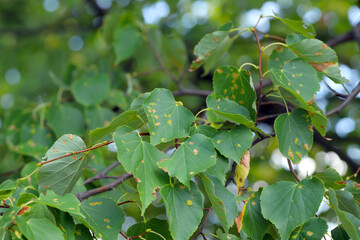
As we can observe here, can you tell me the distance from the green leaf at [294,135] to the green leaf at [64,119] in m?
1.40

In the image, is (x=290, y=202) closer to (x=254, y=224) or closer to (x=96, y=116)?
(x=254, y=224)

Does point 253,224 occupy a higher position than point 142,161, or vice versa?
point 142,161

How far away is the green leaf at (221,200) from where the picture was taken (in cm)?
92

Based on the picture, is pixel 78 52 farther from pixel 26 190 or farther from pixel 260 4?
pixel 26 190

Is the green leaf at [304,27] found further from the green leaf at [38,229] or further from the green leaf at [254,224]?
the green leaf at [38,229]

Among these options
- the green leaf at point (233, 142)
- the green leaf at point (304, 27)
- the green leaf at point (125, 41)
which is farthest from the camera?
the green leaf at point (125, 41)

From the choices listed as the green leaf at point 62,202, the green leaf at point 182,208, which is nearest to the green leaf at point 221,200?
the green leaf at point 182,208

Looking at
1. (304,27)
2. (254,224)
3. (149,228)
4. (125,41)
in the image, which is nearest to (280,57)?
(304,27)

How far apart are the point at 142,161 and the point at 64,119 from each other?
1.41 m

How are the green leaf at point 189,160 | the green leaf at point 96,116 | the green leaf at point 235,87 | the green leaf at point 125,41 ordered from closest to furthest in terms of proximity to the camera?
the green leaf at point 189,160 → the green leaf at point 235,87 → the green leaf at point 96,116 → the green leaf at point 125,41

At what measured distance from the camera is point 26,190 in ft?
3.43

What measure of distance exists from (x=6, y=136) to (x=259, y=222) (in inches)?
69.5

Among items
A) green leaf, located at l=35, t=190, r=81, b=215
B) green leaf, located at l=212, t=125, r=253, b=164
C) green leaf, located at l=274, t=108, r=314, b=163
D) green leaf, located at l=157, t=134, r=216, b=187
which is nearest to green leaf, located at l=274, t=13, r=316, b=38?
green leaf, located at l=274, t=108, r=314, b=163

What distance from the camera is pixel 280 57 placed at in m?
1.28
